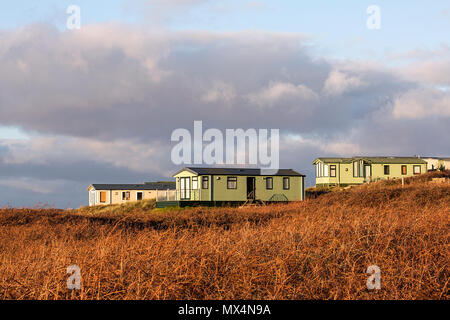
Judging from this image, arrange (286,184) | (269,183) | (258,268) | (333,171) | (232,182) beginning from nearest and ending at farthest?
(258,268) < (232,182) < (269,183) < (286,184) < (333,171)

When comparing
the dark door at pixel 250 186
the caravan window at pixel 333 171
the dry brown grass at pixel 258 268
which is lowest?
the dry brown grass at pixel 258 268

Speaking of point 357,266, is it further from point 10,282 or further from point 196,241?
point 10,282

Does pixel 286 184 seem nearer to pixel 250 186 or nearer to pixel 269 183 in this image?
pixel 269 183

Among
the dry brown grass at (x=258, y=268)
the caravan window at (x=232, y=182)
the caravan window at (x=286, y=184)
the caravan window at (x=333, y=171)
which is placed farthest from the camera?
the caravan window at (x=333, y=171)

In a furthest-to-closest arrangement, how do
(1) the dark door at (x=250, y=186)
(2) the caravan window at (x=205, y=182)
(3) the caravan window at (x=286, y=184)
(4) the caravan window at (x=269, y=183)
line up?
1. (3) the caravan window at (x=286, y=184)
2. (4) the caravan window at (x=269, y=183)
3. (1) the dark door at (x=250, y=186)
4. (2) the caravan window at (x=205, y=182)

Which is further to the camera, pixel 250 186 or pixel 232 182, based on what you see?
pixel 250 186

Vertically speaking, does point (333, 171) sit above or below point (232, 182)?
above

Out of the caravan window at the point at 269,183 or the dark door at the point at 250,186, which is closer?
the dark door at the point at 250,186

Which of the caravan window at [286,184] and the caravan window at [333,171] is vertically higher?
the caravan window at [333,171]

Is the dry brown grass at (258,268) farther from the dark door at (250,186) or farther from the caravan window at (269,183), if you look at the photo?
the caravan window at (269,183)

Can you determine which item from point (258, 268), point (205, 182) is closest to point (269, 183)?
point (205, 182)

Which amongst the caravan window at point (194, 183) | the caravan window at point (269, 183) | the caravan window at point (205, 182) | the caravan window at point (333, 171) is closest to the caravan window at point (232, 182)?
the caravan window at point (205, 182)

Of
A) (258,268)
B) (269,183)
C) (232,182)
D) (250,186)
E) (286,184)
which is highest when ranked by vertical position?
(232,182)
